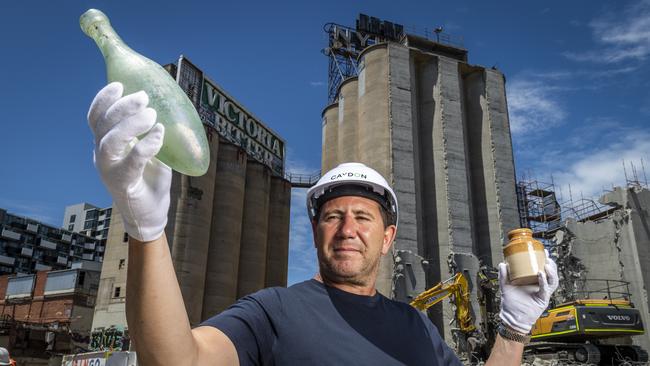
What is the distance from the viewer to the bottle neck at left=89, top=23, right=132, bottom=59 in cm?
211


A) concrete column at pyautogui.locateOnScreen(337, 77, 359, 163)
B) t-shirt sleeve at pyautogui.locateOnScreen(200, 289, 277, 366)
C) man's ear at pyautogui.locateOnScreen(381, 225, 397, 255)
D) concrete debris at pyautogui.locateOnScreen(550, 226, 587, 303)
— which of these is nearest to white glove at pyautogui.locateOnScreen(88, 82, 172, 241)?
t-shirt sleeve at pyautogui.locateOnScreen(200, 289, 277, 366)

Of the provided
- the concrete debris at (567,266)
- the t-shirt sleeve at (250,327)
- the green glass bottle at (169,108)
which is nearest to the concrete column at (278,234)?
the concrete debris at (567,266)

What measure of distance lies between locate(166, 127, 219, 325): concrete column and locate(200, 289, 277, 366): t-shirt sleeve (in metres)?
36.1

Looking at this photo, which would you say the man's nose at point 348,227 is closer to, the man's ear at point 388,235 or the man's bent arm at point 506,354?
the man's ear at point 388,235

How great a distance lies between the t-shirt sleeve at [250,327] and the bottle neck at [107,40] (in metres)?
1.20

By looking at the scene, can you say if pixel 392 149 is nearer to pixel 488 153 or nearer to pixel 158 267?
pixel 488 153

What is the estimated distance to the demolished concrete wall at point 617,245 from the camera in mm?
31578

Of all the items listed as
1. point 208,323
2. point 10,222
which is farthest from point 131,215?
point 10,222

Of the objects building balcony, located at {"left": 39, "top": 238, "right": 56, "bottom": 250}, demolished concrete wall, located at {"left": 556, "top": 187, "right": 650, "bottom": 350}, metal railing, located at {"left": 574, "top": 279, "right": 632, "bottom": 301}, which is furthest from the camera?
building balcony, located at {"left": 39, "top": 238, "right": 56, "bottom": 250}

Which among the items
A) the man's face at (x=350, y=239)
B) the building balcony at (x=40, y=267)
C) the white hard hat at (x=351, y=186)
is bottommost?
the man's face at (x=350, y=239)

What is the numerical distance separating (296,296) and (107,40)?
1.44 m

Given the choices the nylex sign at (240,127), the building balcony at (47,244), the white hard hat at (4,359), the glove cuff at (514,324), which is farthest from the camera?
the building balcony at (47,244)

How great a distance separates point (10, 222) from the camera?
9056 centimetres

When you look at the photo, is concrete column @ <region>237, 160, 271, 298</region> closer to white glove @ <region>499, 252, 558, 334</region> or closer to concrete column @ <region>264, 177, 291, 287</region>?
concrete column @ <region>264, 177, 291, 287</region>
